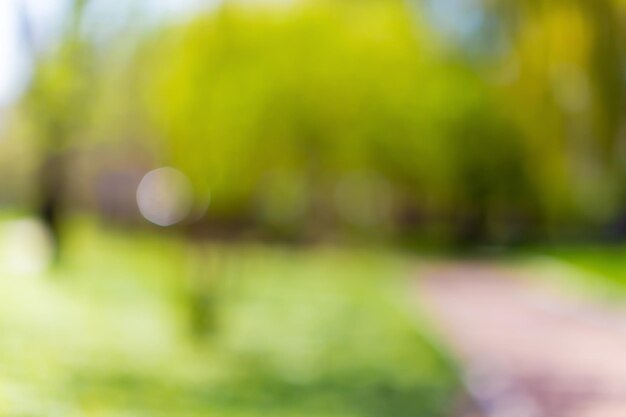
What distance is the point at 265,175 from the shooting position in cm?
1200

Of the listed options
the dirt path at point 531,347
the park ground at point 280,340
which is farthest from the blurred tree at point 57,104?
the dirt path at point 531,347

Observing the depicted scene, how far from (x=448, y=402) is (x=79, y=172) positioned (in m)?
6.76

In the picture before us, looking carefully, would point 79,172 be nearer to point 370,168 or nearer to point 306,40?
point 306,40

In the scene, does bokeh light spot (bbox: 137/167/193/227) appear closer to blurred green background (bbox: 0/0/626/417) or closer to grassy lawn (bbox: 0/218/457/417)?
blurred green background (bbox: 0/0/626/417)

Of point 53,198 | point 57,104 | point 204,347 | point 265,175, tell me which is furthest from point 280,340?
point 265,175

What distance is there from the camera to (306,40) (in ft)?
35.1

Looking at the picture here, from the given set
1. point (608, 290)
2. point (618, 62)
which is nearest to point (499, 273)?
point (608, 290)

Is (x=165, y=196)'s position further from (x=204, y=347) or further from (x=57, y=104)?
(x=204, y=347)

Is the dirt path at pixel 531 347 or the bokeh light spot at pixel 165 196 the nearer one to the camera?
the dirt path at pixel 531 347

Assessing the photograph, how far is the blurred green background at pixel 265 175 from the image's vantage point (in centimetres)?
462

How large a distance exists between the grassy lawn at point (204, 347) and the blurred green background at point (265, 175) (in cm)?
2

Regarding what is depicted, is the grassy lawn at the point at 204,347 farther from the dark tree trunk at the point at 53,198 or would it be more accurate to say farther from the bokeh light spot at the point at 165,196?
the bokeh light spot at the point at 165,196

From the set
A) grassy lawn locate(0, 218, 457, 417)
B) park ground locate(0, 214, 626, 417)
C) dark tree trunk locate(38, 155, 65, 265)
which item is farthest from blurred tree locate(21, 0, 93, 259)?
grassy lawn locate(0, 218, 457, 417)

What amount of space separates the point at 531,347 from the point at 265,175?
19.3ft
